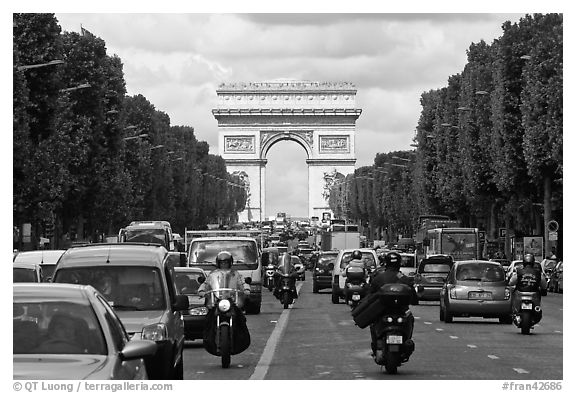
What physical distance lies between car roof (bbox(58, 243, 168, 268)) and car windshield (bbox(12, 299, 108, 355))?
570cm

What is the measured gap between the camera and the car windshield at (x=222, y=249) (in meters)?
37.4

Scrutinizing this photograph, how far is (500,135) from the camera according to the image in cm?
6988

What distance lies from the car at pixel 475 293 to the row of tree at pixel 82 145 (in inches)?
748

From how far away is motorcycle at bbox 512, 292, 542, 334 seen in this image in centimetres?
2833

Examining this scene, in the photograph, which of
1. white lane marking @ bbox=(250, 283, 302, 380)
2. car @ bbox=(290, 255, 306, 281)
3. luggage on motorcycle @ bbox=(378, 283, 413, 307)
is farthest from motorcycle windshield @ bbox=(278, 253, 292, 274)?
car @ bbox=(290, 255, 306, 281)

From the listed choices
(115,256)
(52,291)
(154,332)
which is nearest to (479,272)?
(115,256)

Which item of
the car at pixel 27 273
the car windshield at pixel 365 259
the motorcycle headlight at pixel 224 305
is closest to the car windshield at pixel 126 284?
the motorcycle headlight at pixel 224 305

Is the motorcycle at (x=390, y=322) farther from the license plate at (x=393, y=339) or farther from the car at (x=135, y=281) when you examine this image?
the car at (x=135, y=281)

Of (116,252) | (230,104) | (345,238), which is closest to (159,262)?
(116,252)

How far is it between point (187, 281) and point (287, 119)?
500ft

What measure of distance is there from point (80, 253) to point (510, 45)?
52.7 m

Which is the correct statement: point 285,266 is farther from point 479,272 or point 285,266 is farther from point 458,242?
point 458,242

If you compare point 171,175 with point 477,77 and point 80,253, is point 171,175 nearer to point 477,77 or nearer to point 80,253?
point 477,77

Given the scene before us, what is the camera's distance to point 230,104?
177m
